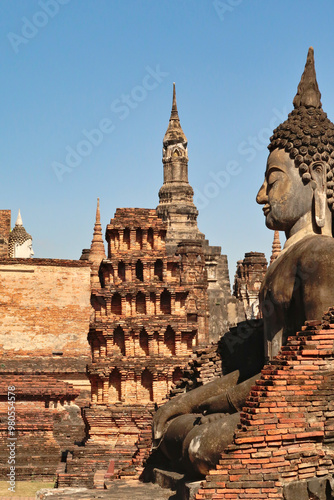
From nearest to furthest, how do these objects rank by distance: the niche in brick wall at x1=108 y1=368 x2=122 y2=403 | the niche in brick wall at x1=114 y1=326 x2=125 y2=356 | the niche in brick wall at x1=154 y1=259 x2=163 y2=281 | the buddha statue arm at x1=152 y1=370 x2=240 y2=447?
the buddha statue arm at x1=152 y1=370 x2=240 y2=447
the niche in brick wall at x1=108 y1=368 x2=122 y2=403
the niche in brick wall at x1=114 y1=326 x2=125 y2=356
the niche in brick wall at x1=154 y1=259 x2=163 y2=281

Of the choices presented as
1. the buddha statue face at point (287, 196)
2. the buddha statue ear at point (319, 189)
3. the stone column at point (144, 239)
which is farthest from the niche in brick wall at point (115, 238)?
the buddha statue ear at point (319, 189)

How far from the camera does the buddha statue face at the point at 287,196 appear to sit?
11.7m

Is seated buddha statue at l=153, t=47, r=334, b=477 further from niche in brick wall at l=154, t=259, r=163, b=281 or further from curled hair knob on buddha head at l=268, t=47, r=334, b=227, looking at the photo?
niche in brick wall at l=154, t=259, r=163, b=281

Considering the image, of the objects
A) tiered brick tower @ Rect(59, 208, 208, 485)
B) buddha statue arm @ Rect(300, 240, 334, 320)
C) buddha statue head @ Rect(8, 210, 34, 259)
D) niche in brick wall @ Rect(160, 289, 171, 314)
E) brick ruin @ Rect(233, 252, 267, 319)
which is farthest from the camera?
brick ruin @ Rect(233, 252, 267, 319)

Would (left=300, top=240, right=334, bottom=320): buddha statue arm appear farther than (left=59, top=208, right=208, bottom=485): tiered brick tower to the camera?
No

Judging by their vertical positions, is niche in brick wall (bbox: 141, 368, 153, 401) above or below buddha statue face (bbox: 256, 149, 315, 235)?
above

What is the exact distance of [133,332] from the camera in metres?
27.2

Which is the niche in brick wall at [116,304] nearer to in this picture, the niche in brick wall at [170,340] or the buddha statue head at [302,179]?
the niche in brick wall at [170,340]

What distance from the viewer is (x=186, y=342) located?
2747 cm

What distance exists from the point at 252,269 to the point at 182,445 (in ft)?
122

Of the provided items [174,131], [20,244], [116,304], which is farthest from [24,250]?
[174,131]

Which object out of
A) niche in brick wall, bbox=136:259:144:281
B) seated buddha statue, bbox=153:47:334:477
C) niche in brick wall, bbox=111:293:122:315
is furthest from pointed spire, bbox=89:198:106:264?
seated buddha statue, bbox=153:47:334:477

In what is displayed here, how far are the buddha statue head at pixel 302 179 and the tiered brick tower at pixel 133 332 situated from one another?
13797 millimetres

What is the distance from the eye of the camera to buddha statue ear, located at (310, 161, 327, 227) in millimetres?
11586
